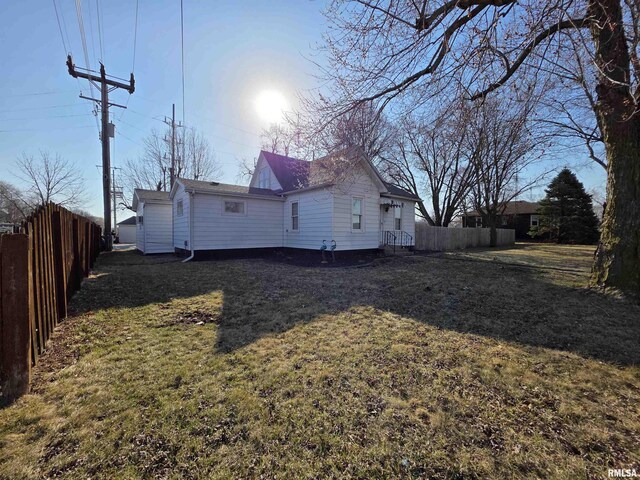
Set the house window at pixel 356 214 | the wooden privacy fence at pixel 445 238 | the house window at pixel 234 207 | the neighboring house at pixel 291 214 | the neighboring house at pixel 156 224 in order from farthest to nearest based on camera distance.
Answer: the wooden privacy fence at pixel 445 238 → the neighboring house at pixel 156 224 → the house window at pixel 234 207 → the house window at pixel 356 214 → the neighboring house at pixel 291 214

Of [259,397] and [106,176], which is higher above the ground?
[106,176]

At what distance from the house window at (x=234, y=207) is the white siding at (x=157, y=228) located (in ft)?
21.5

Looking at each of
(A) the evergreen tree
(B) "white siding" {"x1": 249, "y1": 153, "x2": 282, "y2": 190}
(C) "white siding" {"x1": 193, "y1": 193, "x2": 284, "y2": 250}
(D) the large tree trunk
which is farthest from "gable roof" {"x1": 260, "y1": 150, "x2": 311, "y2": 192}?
(A) the evergreen tree

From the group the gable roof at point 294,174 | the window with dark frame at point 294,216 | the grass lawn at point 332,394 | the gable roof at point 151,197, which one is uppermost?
the gable roof at point 294,174

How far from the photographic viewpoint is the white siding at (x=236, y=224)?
12.1m

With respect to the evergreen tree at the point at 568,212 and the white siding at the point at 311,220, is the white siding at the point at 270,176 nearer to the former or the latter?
the white siding at the point at 311,220

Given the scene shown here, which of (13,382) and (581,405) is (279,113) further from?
(581,405)

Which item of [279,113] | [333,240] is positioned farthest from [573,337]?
[333,240]

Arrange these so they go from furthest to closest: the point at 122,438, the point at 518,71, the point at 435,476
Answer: the point at 518,71 < the point at 122,438 < the point at 435,476

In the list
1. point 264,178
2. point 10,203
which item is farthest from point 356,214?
point 10,203

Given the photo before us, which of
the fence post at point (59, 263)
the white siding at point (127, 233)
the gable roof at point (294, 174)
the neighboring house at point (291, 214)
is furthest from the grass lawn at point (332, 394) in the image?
the white siding at point (127, 233)

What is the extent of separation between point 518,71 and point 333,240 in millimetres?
7772

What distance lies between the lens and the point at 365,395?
2.55m

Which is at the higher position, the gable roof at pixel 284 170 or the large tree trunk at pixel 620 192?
the gable roof at pixel 284 170
